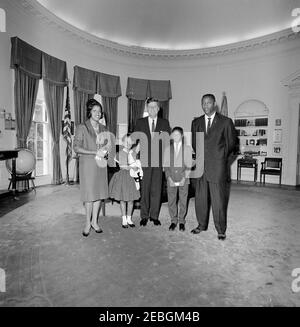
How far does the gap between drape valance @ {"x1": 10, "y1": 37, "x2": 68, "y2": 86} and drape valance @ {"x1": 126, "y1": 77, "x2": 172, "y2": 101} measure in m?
2.58

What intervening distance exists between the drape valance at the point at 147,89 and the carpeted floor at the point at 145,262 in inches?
250

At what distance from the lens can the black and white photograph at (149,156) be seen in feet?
7.39

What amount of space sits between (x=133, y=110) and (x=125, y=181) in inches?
259

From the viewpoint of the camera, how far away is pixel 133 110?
32.1 feet

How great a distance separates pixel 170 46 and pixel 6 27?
5.91m

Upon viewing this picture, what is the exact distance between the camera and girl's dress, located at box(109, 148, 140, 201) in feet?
11.7

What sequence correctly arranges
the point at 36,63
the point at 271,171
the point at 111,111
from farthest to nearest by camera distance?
the point at 111,111
the point at 271,171
the point at 36,63

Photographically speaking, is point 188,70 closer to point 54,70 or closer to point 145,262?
point 54,70

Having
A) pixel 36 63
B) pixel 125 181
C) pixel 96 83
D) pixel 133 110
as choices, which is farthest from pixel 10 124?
pixel 133 110

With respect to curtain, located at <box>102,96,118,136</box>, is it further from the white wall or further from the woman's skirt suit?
the woman's skirt suit

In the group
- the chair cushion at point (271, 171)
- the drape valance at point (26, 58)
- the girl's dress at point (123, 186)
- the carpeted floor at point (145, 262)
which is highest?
the drape valance at point (26, 58)

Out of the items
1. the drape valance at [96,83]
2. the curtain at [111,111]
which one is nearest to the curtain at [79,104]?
the drape valance at [96,83]

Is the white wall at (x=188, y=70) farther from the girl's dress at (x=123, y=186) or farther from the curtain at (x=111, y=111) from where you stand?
the girl's dress at (x=123, y=186)

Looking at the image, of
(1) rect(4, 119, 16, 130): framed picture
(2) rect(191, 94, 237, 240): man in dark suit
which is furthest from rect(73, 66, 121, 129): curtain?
(2) rect(191, 94, 237, 240): man in dark suit
